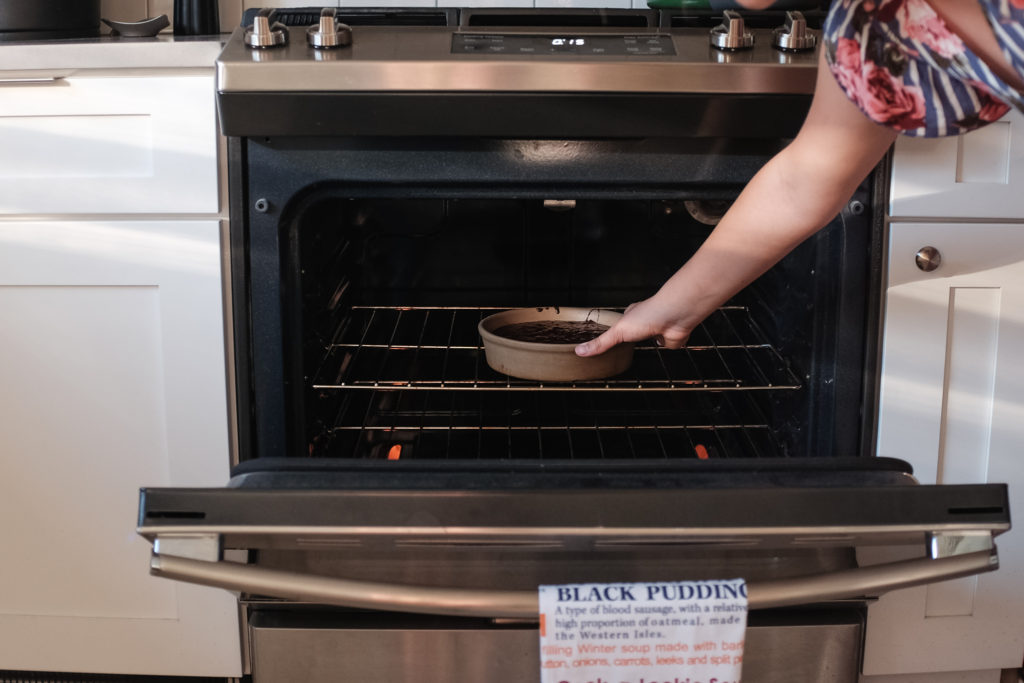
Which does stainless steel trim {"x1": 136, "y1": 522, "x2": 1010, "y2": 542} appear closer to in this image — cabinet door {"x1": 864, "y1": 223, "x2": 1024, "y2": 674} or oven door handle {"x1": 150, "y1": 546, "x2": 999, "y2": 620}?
oven door handle {"x1": 150, "y1": 546, "x2": 999, "y2": 620}

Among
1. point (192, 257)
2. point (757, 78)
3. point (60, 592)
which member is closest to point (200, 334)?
point (192, 257)

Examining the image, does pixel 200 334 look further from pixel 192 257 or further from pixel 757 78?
pixel 757 78

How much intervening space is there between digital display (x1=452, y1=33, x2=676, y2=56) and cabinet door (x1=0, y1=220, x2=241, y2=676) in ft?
1.21

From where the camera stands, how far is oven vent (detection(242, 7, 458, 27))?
4.17 ft

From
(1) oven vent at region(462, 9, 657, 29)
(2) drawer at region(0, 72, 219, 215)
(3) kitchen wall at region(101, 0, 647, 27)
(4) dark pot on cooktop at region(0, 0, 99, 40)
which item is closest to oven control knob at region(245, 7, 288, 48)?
(2) drawer at region(0, 72, 219, 215)

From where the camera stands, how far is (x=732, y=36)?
1107 mm

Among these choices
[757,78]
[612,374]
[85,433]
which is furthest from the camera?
[85,433]

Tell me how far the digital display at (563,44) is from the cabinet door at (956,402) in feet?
1.15

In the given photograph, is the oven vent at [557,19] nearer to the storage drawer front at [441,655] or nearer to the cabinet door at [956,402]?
the cabinet door at [956,402]

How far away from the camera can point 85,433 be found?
1334 mm

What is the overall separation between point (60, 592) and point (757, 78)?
1.07m

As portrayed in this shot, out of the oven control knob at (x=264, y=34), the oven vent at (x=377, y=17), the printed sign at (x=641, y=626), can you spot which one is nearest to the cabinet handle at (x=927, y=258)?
the printed sign at (x=641, y=626)

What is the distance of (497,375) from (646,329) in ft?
1.42

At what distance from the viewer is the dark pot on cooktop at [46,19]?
4.33 feet
